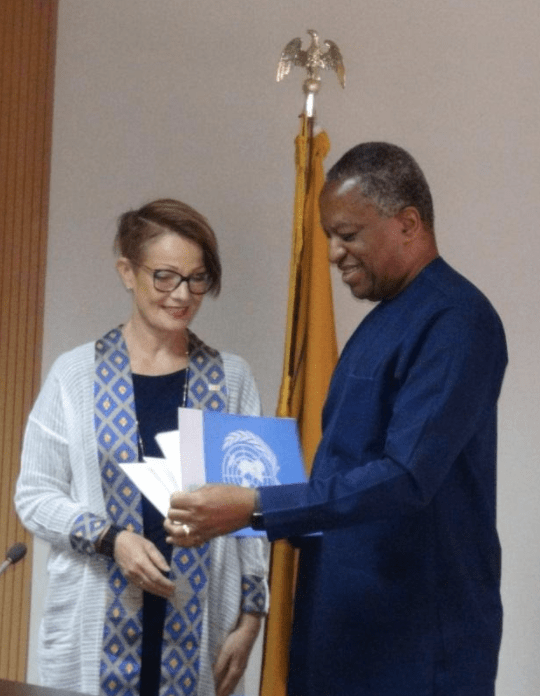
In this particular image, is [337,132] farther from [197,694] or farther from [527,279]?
[197,694]

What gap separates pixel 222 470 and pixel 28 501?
1.93ft

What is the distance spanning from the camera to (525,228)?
10.3 ft

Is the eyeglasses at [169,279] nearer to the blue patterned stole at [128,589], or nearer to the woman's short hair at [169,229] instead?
the woman's short hair at [169,229]

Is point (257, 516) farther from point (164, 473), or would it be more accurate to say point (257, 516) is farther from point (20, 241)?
point (20, 241)

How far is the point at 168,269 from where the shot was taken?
2.40 m

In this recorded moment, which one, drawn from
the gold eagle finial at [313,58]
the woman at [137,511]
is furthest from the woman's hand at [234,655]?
the gold eagle finial at [313,58]

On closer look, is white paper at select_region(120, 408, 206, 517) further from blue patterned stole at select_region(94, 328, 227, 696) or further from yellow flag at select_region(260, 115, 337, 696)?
yellow flag at select_region(260, 115, 337, 696)

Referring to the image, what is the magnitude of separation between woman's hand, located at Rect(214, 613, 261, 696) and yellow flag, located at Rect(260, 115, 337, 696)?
48cm

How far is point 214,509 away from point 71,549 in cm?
66

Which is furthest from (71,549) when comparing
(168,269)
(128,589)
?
(168,269)

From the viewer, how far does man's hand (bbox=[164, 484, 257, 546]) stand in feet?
5.62

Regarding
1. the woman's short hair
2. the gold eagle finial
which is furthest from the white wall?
the woman's short hair

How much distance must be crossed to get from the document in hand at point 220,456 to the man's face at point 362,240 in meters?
0.32

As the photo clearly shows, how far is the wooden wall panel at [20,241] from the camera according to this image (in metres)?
3.42
